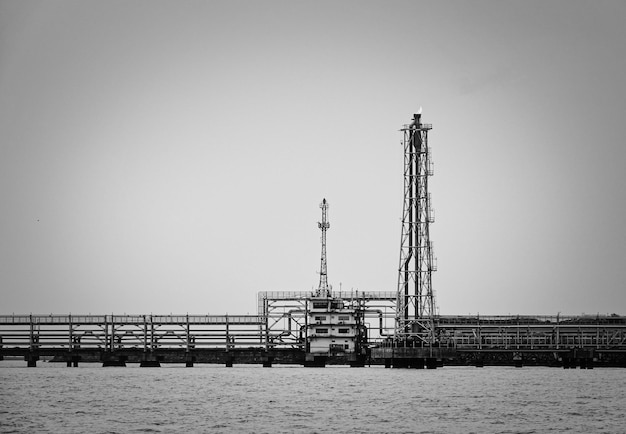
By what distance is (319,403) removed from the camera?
335 ft

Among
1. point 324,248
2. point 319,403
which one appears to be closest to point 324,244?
point 324,248

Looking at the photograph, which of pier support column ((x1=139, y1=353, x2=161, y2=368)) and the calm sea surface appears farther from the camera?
pier support column ((x1=139, y1=353, x2=161, y2=368))

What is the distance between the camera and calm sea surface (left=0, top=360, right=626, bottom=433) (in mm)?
85312

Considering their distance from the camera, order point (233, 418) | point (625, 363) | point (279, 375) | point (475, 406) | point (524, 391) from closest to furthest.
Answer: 1. point (233, 418)
2. point (475, 406)
3. point (524, 391)
4. point (279, 375)
5. point (625, 363)

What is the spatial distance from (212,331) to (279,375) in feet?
64.5

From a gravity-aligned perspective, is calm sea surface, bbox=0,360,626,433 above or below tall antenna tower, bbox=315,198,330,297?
below

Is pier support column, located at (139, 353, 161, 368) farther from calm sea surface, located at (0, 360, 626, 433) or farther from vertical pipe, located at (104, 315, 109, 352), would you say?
calm sea surface, located at (0, 360, 626, 433)

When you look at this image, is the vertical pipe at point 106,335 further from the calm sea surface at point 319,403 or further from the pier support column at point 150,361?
the calm sea surface at point 319,403

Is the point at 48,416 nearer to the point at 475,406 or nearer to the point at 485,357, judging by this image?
the point at 475,406

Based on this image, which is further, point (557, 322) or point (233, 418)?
point (557, 322)

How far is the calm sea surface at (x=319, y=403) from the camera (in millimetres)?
85312

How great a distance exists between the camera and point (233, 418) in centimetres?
9019

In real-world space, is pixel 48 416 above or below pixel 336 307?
below

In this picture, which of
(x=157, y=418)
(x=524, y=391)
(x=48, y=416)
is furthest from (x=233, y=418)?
(x=524, y=391)
